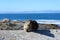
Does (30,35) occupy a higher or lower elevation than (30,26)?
lower

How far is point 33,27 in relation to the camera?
9.09 metres

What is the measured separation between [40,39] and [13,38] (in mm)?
1023

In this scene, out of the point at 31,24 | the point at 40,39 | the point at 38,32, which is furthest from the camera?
the point at 31,24

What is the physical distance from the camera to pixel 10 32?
28.2 feet

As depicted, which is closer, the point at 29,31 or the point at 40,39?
the point at 40,39

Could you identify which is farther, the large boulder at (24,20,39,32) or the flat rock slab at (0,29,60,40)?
the large boulder at (24,20,39,32)

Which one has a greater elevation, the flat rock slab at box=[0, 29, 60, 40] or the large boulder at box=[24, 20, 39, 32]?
the large boulder at box=[24, 20, 39, 32]

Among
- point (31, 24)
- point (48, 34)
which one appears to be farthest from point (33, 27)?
point (48, 34)

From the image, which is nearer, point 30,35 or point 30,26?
point 30,35

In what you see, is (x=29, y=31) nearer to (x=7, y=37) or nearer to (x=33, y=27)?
(x=33, y=27)

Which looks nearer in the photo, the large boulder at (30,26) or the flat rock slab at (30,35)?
the flat rock slab at (30,35)

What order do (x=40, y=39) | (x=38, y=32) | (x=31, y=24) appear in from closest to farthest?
(x=40, y=39) < (x=38, y=32) < (x=31, y=24)

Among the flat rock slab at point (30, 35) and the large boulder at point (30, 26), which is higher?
the large boulder at point (30, 26)

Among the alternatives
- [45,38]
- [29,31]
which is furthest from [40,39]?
[29,31]
